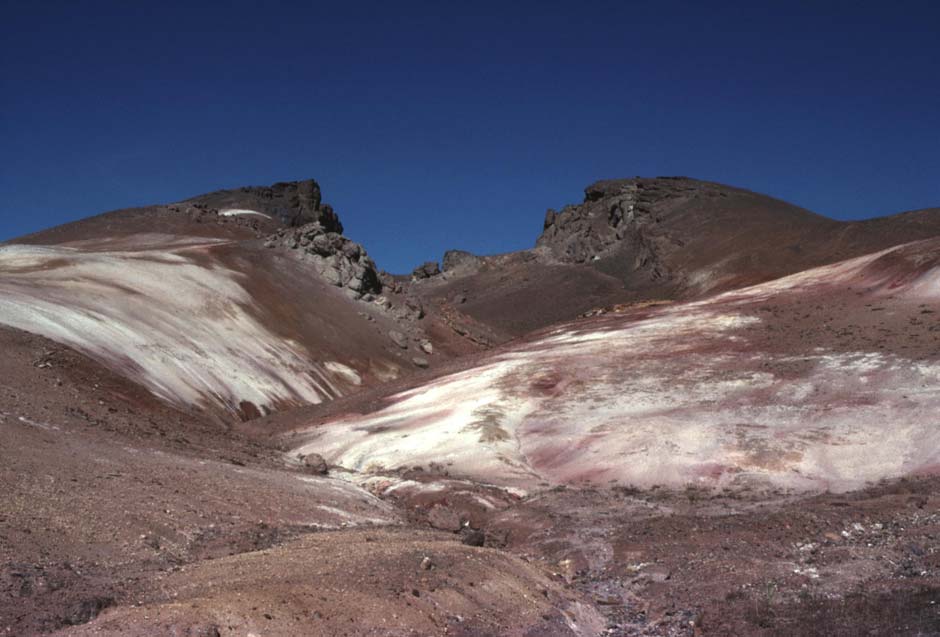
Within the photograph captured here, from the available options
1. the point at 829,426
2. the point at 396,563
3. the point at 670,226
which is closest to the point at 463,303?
the point at 670,226

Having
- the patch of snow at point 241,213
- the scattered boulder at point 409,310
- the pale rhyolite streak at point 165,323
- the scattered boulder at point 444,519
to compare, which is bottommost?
the scattered boulder at point 444,519

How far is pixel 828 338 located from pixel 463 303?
375ft

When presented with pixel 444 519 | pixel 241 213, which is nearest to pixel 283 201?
pixel 241 213

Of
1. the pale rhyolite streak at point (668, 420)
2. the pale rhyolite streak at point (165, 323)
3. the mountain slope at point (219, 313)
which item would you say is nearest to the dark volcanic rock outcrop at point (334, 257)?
the mountain slope at point (219, 313)

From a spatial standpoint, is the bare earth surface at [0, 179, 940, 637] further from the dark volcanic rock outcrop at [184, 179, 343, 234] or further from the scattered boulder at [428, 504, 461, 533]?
the dark volcanic rock outcrop at [184, 179, 343, 234]

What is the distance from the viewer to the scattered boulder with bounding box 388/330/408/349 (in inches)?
2576

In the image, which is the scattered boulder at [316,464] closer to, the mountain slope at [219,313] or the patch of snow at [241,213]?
the mountain slope at [219,313]

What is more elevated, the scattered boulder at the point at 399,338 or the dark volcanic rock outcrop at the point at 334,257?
the dark volcanic rock outcrop at the point at 334,257

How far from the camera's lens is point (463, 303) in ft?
493

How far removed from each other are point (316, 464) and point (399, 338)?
120 feet

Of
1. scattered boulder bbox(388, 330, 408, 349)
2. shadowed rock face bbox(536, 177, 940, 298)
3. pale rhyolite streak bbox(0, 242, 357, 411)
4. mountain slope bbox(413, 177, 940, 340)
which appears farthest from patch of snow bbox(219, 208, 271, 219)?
shadowed rock face bbox(536, 177, 940, 298)

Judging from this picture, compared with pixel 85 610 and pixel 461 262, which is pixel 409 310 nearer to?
pixel 85 610

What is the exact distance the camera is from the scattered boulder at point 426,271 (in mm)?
184875

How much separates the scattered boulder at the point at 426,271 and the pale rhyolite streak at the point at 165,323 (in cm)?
12469
